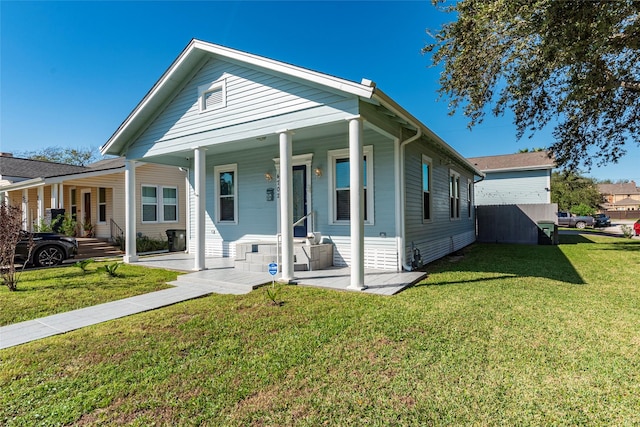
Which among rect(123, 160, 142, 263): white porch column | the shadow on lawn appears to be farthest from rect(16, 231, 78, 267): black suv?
the shadow on lawn

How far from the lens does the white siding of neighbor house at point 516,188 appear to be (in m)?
20.3

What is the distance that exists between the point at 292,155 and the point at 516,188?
18.6m

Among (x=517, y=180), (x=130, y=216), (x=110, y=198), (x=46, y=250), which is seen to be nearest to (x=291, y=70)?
(x=130, y=216)

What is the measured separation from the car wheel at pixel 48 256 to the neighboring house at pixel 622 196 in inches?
3316

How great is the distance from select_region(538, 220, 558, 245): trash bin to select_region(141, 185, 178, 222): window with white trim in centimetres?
1666

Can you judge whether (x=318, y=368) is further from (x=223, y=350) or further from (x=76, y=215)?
(x=76, y=215)

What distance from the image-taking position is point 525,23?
600 cm

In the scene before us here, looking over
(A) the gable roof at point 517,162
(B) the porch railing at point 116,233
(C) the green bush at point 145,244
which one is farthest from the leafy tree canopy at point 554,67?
(B) the porch railing at point 116,233

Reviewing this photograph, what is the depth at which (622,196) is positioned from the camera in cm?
6806

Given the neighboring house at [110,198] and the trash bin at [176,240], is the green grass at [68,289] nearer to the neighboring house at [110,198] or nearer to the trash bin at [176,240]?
the trash bin at [176,240]

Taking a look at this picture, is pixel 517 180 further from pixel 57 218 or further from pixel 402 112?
pixel 57 218

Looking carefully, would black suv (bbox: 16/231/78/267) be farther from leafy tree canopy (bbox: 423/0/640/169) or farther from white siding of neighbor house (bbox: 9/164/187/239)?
leafy tree canopy (bbox: 423/0/640/169)

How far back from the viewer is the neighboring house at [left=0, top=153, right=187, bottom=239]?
504 inches

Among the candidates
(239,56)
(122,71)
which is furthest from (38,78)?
(239,56)
